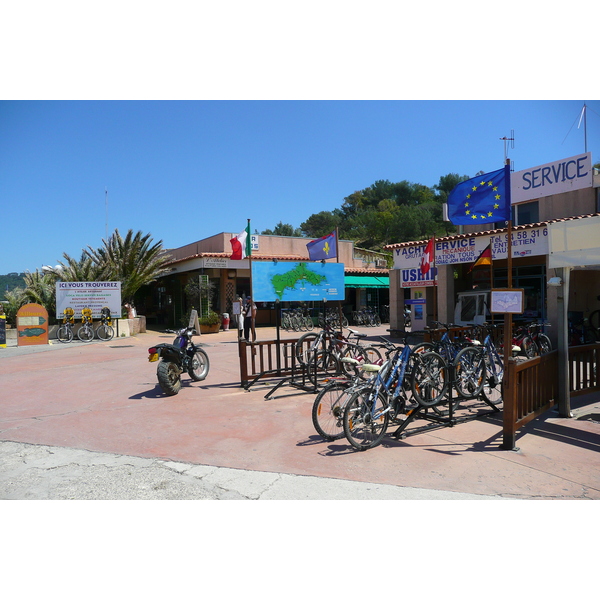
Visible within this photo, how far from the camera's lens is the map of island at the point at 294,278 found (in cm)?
2011

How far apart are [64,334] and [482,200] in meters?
16.9

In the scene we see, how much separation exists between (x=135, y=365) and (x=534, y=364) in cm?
915

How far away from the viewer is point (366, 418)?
5.09 meters

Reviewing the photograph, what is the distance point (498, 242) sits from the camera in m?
14.1

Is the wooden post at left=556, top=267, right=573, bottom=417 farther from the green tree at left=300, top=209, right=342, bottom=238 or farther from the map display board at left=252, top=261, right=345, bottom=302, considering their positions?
the green tree at left=300, top=209, right=342, bottom=238

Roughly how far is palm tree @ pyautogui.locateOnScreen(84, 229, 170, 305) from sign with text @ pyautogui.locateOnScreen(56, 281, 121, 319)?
2.93m

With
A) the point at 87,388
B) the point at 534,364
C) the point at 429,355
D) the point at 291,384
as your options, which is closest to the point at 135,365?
the point at 87,388

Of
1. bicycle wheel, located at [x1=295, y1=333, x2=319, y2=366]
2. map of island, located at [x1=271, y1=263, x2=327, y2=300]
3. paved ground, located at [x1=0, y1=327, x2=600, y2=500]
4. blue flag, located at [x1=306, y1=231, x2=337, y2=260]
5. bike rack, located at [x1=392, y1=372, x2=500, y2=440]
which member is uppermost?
blue flag, located at [x1=306, y1=231, x2=337, y2=260]

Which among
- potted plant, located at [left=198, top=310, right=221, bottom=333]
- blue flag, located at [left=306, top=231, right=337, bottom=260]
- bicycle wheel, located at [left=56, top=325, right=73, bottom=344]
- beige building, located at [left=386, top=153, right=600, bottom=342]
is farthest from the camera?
potted plant, located at [left=198, top=310, right=221, bottom=333]

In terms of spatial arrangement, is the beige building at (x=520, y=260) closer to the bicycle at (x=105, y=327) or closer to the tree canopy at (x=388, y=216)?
the bicycle at (x=105, y=327)

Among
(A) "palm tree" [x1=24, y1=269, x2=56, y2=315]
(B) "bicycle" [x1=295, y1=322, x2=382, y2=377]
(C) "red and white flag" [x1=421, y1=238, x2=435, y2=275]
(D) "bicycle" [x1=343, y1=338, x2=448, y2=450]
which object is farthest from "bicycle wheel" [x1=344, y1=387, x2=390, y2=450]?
(A) "palm tree" [x1=24, y1=269, x2=56, y2=315]

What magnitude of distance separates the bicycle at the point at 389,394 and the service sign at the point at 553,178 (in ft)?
39.2

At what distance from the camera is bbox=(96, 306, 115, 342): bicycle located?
18.6 m

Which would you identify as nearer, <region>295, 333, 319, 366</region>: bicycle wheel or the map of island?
<region>295, 333, 319, 366</region>: bicycle wheel
